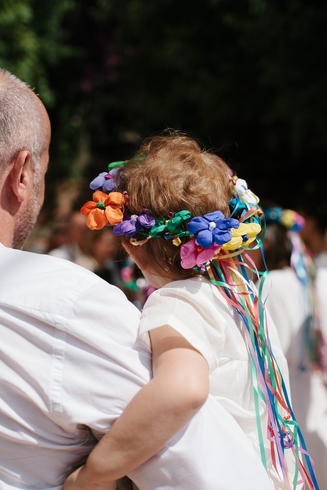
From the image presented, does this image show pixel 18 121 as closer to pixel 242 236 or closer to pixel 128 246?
pixel 128 246

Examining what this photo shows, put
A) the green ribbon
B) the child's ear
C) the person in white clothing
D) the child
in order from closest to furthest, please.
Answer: the child < the green ribbon < the child's ear < the person in white clothing

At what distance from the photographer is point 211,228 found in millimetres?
1626

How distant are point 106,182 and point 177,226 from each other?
29 cm

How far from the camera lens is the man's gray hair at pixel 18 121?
1.62 meters

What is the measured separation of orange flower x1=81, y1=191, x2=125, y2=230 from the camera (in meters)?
1.70

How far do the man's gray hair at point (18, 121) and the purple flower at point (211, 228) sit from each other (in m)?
0.48

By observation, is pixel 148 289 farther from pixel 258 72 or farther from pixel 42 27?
pixel 42 27

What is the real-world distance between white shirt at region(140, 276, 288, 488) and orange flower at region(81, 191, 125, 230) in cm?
24

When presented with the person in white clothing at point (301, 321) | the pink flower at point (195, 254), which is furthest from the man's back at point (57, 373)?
the person in white clothing at point (301, 321)

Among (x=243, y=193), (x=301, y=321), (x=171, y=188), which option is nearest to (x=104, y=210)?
(x=171, y=188)

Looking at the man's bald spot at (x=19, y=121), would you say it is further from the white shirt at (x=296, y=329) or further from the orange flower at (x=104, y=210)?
the white shirt at (x=296, y=329)

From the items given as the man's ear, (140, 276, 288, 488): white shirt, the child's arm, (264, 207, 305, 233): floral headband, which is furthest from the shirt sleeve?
(264, 207, 305, 233): floral headband

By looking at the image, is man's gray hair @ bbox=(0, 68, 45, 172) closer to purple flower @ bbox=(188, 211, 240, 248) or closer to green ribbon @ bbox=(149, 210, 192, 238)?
green ribbon @ bbox=(149, 210, 192, 238)

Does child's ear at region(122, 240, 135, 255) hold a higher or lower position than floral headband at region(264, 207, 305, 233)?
higher
